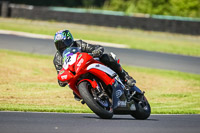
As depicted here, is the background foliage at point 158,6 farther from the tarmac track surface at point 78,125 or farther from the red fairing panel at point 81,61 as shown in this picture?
the red fairing panel at point 81,61

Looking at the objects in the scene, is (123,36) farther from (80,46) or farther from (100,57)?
(100,57)

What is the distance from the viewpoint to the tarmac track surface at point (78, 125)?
249 inches

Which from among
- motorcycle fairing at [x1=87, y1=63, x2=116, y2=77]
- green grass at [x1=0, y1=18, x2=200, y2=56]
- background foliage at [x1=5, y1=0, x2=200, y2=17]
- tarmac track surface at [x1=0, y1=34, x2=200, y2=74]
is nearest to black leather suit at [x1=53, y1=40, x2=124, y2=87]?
motorcycle fairing at [x1=87, y1=63, x2=116, y2=77]

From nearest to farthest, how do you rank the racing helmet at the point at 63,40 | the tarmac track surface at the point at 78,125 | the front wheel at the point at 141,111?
the tarmac track surface at the point at 78,125, the racing helmet at the point at 63,40, the front wheel at the point at 141,111

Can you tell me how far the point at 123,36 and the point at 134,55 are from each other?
27.1 ft

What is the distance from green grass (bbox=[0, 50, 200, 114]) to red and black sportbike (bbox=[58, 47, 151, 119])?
1.74m

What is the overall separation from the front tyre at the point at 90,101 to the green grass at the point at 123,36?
679 inches

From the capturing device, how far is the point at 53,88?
42.1 feet

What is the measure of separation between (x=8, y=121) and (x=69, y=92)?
5764mm

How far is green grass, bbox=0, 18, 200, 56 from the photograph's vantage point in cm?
2571

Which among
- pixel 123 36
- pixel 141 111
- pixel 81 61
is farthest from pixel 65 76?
pixel 123 36

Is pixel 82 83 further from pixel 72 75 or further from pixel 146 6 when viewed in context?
pixel 146 6

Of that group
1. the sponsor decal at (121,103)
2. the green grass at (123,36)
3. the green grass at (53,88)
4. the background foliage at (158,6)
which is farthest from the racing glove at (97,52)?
the background foliage at (158,6)

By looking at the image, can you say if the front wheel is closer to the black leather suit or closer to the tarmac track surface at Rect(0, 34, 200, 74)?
the black leather suit
